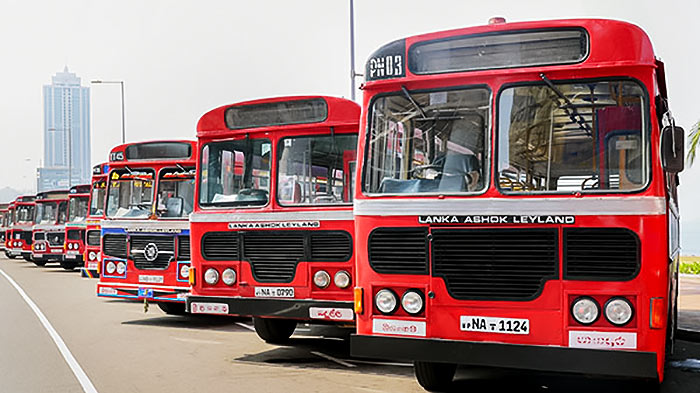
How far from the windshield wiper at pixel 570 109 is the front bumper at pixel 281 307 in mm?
3833

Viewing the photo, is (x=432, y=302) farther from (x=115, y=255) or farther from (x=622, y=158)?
(x=115, y=255)

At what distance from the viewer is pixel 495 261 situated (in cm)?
690

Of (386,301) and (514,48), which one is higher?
(514,48)

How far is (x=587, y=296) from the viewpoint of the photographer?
21.7 feet

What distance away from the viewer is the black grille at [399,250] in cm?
719

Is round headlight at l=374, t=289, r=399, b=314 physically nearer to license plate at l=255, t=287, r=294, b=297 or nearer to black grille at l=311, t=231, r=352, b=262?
black grille at l=311, t=231, r=352, b=262

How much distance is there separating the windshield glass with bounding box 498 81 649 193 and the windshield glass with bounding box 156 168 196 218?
308 inches

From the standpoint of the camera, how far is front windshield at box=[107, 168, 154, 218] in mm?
14148

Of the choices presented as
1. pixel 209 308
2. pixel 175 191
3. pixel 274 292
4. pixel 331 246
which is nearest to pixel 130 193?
pixel 175 191

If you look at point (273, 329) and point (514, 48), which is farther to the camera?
point (273, 329)

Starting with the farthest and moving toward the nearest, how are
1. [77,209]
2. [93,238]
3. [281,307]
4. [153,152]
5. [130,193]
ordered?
[77,209] < [93,238] < [130,193] < [153,152] < [281,307]

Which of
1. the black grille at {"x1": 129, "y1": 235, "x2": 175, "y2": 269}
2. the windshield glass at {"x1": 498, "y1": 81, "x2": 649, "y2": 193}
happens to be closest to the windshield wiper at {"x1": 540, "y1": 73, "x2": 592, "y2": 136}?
the windshield glass at {"x1": 498, "y1": 81, "x2": 649, "y2": 193}

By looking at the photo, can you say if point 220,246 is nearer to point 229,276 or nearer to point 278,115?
point 229,276

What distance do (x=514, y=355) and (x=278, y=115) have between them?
4788 millimetres
